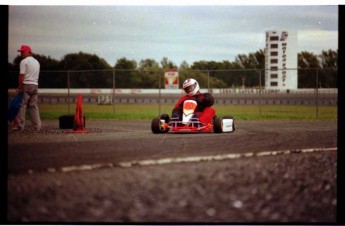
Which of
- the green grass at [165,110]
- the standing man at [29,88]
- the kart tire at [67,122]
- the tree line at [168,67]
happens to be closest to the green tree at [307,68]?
the tree line at [168,67]

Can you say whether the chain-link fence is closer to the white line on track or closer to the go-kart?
A: the go-kart

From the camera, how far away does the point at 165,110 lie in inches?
757

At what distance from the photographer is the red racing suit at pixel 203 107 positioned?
11834mm

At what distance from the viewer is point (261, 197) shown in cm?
684

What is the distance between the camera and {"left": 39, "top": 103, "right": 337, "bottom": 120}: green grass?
15.3 m

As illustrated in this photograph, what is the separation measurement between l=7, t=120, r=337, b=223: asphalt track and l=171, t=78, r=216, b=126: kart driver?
6.25 feet

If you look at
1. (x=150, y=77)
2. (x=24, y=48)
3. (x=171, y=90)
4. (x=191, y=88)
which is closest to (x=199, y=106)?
(x=191, y=88)

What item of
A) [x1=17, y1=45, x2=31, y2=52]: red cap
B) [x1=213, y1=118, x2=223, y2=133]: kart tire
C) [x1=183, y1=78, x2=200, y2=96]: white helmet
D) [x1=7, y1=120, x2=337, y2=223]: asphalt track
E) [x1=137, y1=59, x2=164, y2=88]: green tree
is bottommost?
[x1=7, y1=120, x2=337, y2=223]: asphalt track

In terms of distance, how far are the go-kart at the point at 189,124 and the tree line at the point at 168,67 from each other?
146cm

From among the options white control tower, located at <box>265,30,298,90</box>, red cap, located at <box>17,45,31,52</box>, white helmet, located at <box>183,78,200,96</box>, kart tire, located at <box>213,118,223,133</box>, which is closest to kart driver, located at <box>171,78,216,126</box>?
white helmet, located at <box>183,78,200,96</box>

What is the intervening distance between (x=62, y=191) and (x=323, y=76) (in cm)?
1120

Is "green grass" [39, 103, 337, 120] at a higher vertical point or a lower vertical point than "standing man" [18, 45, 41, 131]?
lower

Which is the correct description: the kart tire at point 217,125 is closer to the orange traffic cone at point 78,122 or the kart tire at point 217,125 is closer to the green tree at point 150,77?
the orange traffic cone at point 78,122

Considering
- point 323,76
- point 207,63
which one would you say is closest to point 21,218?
point 207,63
